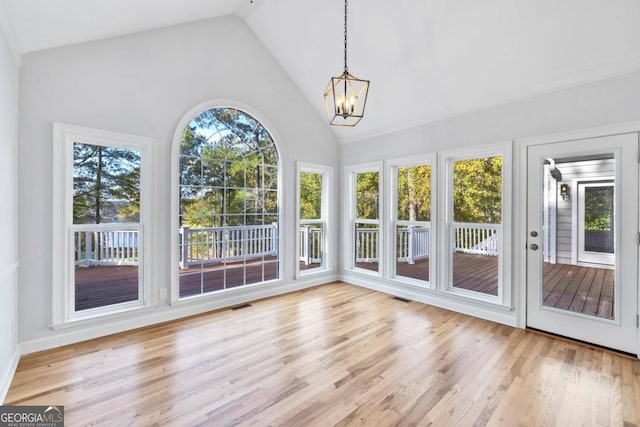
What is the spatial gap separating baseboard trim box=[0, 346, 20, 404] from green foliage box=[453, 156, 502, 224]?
180 inches

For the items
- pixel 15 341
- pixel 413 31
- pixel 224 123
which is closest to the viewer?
pixel 15 341

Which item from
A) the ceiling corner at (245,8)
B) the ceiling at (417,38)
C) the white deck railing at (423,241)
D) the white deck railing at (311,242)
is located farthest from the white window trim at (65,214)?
the white deck railing at (423,241)

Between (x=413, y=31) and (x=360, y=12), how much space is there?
2.06ft

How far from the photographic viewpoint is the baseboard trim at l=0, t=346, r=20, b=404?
2049mm

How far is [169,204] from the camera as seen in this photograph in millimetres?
3477

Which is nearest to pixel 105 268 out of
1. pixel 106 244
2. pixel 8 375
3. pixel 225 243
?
pixel 106 244

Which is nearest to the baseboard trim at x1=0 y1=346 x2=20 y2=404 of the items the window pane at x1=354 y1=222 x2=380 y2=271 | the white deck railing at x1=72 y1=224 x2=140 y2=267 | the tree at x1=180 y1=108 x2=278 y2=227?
the white deck railing at x1=72 y1=224 x2=140 y2=267

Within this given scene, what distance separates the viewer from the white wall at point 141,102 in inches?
107

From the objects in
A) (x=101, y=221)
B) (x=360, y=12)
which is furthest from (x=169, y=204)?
(x=360, y=12)

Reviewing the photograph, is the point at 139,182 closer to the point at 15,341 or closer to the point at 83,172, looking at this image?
the point at 83,172

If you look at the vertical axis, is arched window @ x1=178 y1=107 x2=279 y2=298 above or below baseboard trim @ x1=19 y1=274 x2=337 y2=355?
above

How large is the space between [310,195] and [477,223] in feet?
8.48

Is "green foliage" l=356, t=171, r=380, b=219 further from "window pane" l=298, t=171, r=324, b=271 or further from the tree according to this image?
the tree

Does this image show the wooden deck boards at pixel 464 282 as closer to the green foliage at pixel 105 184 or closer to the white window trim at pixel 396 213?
the white window trim at pixel 396 213
